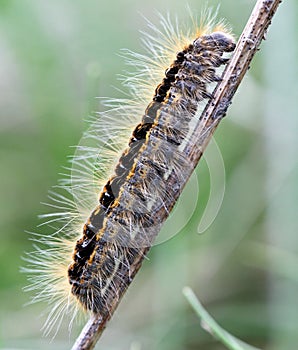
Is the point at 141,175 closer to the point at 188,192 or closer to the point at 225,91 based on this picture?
the point at 225,91

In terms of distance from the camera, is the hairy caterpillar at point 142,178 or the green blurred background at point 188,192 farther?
the green blurred background at point 188,192

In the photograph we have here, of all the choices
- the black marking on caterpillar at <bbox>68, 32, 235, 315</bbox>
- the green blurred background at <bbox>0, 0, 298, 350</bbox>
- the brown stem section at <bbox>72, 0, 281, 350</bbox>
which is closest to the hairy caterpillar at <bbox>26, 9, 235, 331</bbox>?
the black marking on caterpillar at <bbox>68, 32, 235, 315</bbox>

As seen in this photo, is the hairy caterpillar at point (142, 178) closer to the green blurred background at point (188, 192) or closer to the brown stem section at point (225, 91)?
the brown stem section at point (225, 91)

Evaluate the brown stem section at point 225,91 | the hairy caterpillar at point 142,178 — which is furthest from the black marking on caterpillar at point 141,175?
the brown stem section at point 225,91

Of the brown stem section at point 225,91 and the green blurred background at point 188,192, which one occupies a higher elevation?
the brown stem section at point 225,91

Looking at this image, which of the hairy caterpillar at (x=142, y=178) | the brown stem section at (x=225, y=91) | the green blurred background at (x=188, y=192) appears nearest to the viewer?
the brown stem section at (x=225, y=91)

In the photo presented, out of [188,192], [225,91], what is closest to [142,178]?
[225,91]

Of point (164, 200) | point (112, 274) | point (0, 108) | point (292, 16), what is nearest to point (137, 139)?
point (164, 200)
